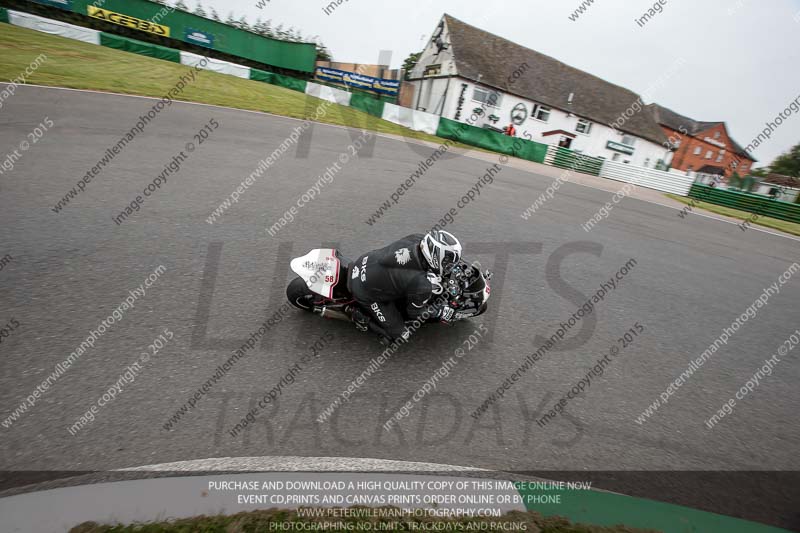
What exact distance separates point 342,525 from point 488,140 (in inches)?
1049

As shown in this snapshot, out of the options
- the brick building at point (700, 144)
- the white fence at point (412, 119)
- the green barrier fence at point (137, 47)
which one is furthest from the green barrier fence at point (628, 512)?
the brick building at point (700, 144)

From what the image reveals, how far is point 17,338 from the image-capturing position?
3.22 m

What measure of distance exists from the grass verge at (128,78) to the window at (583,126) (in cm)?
1577

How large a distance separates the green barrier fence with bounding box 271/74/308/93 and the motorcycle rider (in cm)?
3248

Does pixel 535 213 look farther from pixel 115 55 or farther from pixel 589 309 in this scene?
pixel 115 55

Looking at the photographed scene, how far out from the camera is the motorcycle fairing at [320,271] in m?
3.91

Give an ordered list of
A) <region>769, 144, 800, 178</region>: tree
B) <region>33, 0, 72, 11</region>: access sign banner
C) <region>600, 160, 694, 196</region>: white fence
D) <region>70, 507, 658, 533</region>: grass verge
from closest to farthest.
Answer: <region>70, 507, 658, 533</region>: grass verge < <region>600, 160, 694, 196</region>: white fence < <region>33, 0, 72, 11</region>: access sign banner < <region>769, 144, 800, 178</region>: tree

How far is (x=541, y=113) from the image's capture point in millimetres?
34625

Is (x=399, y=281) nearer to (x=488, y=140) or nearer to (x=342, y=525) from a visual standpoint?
(x=342, y=525)

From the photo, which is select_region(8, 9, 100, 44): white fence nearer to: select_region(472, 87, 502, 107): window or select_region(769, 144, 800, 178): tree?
select_region(472, 87, 502, 107): window

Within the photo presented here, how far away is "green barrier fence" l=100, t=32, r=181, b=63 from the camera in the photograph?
2717 centimetres

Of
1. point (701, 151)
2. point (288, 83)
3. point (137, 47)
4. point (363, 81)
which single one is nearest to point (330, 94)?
point (288, 83)

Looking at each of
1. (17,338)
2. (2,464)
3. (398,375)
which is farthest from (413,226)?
(2,464)

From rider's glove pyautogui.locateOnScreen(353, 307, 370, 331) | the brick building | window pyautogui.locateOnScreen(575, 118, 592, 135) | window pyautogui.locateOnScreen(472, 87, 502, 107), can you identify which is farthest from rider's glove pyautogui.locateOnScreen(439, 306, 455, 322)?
the brick building
